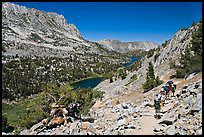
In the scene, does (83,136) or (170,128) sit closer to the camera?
(170,128)

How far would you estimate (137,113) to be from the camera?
26.7 m

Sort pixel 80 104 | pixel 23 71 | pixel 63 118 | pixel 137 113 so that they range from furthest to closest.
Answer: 1. pixel 23 71
2. pixel 80 104
3. pixel 63 118
4. pixel 137 113

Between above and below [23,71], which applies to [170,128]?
below

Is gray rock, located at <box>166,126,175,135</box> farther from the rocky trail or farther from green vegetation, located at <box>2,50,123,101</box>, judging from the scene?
green vegetation, located at <box>2,50,123,101</box>

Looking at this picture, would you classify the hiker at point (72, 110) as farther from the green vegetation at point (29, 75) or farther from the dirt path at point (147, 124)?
the green vegetation at point (29, 75)

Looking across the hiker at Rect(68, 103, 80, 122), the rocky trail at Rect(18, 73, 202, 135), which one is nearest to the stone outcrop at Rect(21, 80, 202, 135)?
the rocky trail at Rect(18, 73, 202, 135)

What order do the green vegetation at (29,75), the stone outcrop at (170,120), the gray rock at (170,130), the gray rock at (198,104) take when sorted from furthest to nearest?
the green vegetation at (29,75) → the gray rock at (198,104) → the stone outcrop at (170,120) → the gray rock at (170,130)

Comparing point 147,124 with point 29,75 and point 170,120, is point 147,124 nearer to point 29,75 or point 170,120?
point 170,120

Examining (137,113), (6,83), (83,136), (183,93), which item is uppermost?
(6,83)

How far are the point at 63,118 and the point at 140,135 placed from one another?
14.0 metres

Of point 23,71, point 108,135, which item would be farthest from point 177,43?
point 23,71

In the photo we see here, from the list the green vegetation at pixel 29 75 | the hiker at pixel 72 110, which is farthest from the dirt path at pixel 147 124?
the green vegetation at pixel 29 75

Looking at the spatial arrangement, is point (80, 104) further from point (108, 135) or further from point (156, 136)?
point (156, 136)

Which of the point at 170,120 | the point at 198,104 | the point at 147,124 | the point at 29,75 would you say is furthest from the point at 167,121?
the point at 29,75
